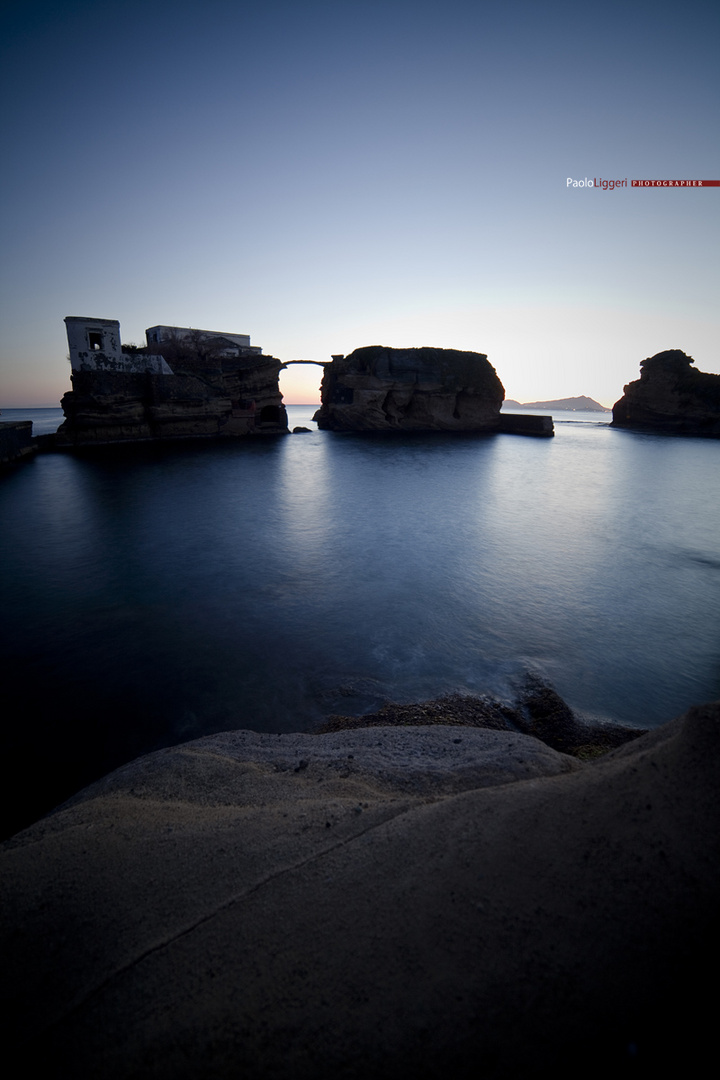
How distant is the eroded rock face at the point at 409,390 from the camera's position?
145ft

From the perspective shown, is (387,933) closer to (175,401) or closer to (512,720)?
(512,720)

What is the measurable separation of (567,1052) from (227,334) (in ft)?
163

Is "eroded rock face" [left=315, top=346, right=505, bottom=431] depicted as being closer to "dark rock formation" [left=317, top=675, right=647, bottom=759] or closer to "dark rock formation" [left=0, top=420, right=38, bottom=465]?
"dark rock formation" [left=0, top=420, right=38, bottom=465]

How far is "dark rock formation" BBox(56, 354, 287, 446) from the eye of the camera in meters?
28.9

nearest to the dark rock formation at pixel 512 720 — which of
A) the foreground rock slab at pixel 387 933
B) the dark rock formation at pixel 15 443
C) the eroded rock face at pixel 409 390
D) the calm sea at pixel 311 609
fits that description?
the calm sea at pixel 311 609

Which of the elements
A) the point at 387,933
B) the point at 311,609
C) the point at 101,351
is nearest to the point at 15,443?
the point at 101,351

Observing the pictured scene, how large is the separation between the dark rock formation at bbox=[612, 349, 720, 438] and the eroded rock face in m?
20.1

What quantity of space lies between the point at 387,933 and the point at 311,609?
248 inches

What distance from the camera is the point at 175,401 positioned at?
105 ft

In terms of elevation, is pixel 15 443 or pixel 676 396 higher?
pixel 676 396

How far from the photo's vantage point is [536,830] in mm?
1840

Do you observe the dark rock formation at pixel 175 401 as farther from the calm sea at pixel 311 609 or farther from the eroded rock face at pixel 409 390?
the calm sea at pixel 311 609

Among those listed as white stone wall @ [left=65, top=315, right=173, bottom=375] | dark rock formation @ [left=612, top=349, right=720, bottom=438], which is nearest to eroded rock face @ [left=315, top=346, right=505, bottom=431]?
white stone wall @ [left=65, top=315, right=173, bottom=375]

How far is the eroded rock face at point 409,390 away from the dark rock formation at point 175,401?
9.46m
